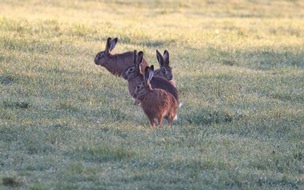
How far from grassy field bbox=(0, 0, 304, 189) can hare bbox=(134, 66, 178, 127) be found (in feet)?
0.67

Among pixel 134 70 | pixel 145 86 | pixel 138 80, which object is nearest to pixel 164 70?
pixel 134 70

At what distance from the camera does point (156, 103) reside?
10453mm

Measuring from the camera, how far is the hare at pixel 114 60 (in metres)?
14.3

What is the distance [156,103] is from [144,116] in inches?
29.6

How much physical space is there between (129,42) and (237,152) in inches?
381

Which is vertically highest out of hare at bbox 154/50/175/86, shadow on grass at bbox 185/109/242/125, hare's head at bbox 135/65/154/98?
hare's head at bbox 135/65/154/98

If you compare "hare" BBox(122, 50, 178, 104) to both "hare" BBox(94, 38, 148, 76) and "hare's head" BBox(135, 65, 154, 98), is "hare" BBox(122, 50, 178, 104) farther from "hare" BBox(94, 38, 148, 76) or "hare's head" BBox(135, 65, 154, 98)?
"hare" BBox(94, 38, 148, 76)

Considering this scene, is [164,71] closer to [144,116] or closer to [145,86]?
[144,116]

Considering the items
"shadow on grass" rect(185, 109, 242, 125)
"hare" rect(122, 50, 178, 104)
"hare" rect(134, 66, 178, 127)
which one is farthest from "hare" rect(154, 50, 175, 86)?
"hare" rect(134, 66, 178, 127)

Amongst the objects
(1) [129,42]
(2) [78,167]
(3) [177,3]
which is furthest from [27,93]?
(3) [177,3]

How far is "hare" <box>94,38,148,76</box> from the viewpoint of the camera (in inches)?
563

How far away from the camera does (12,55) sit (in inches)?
572

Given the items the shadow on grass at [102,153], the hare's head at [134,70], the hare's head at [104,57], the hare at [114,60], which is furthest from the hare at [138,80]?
the shadow on grass at [102,153]

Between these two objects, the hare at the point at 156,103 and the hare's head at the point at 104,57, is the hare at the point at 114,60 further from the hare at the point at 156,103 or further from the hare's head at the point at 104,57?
the hare at the point at 156,103
